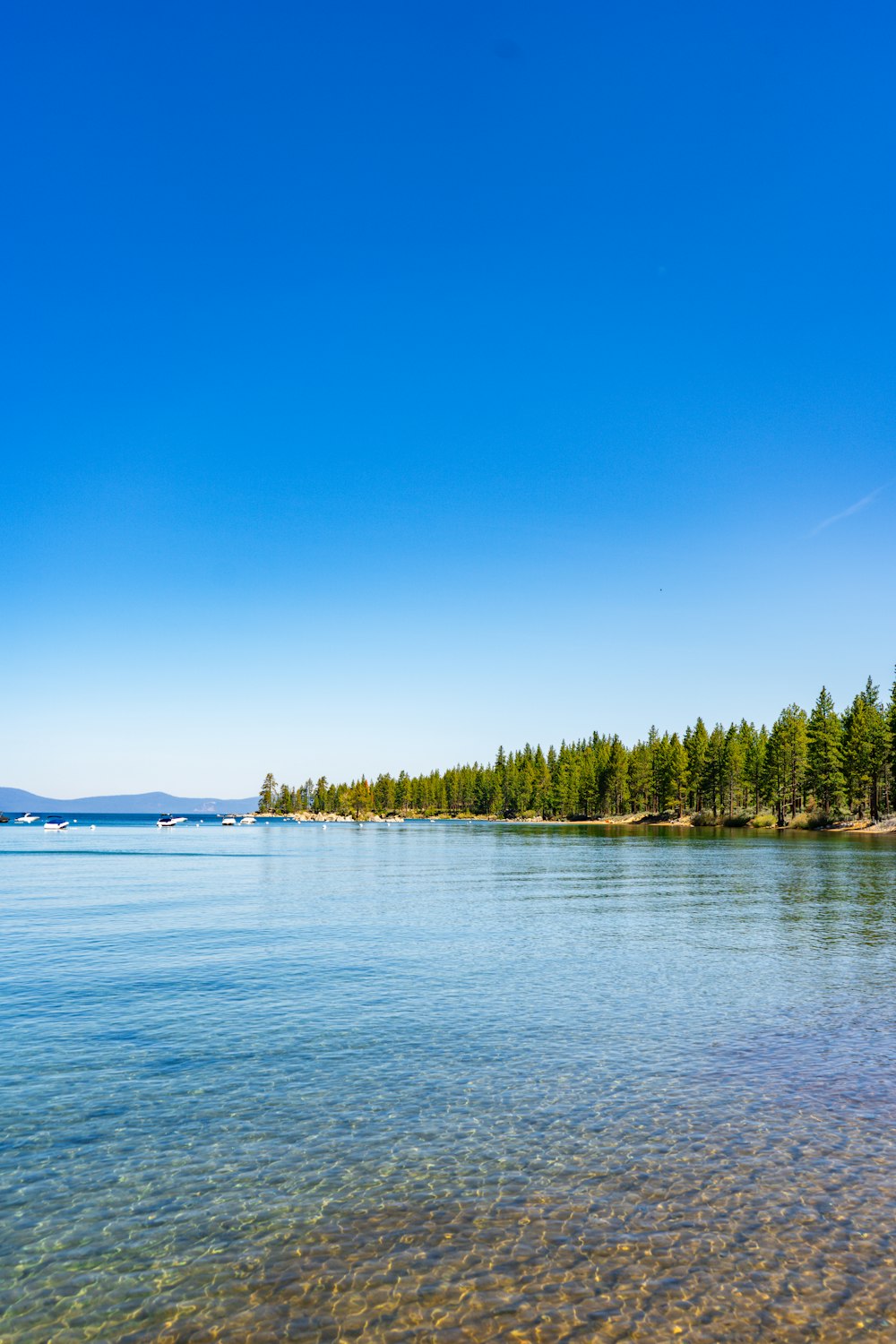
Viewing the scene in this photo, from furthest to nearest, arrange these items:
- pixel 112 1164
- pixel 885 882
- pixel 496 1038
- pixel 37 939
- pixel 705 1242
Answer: pixel 885 882 < pixel 37 939 < pixel 496 1038 < pixel 112 1164 < pixel 705 1242

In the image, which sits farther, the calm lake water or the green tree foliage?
the green tree foliage

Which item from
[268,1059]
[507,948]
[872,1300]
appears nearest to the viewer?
[872,1300]

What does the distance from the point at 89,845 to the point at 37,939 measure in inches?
4060

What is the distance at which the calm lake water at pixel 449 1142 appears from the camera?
354 inches

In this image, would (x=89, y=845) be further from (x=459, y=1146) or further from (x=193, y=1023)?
(x=459, y=1146)

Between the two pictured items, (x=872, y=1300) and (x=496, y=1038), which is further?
(x=496, y=1038)

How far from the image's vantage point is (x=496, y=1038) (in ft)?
62.1

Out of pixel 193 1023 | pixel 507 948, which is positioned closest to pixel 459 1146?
pixel 193 1023

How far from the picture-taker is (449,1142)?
13.2 meters

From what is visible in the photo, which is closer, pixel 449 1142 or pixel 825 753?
pixel 449 1142

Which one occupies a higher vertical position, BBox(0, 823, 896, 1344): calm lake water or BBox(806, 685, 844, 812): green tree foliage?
BBox(806, 685, 844, 812): green tree foliage

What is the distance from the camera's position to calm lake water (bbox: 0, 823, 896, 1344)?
9.00 m

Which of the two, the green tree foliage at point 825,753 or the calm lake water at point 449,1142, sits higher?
the green tree foliage at point 825,753

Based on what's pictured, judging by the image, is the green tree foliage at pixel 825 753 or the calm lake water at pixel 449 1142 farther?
the green tree foliage at pixel 825 753
